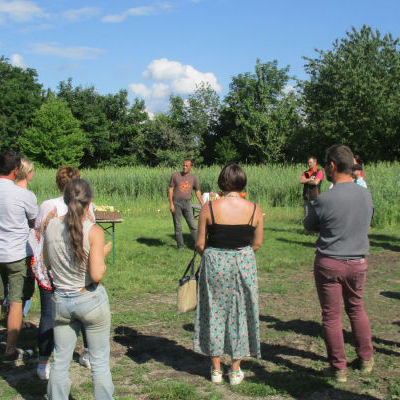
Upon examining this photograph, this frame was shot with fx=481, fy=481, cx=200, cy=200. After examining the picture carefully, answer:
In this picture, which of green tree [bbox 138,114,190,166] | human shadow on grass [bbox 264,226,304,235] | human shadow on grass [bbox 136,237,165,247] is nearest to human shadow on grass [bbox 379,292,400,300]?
human shadow on grass [bbox 136,237,165,247]

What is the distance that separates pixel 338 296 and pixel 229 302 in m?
0.89

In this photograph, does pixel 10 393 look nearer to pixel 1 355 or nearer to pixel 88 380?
pixel 88 380

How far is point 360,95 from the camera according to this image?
40.4 meters

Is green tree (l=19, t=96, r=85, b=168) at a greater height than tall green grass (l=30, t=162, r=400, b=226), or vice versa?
green tree (l=19, t=96, r=85, b=168)

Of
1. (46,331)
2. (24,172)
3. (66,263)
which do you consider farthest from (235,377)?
(24,172)

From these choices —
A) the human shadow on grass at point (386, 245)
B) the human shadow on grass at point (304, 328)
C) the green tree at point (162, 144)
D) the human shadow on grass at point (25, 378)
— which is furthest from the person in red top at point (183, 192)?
the green tree at point (162, 144)

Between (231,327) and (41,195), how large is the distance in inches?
840

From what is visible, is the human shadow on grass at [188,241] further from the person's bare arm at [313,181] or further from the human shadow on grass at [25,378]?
the human shadow on grass at [25,378]

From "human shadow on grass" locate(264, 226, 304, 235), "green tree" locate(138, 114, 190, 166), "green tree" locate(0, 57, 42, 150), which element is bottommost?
"human shadow on grass" locate(264, 226, 304, 235)

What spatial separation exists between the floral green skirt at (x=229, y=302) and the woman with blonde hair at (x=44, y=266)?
3.39ft

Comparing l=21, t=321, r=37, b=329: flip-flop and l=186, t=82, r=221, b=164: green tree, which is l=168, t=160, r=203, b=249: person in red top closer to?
l=21, t=321, r=37, b=329: flip-flop

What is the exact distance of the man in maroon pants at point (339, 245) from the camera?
152 inches

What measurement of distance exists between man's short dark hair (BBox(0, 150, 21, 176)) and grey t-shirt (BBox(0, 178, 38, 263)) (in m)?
0.08

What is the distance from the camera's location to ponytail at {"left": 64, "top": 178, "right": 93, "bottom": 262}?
2990mm
